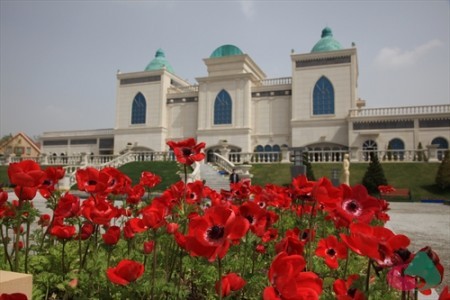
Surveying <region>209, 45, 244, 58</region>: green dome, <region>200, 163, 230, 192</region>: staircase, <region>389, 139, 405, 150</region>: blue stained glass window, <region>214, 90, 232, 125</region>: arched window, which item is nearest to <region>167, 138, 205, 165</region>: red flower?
<region>200, 163, 230, 192</region>: staircase

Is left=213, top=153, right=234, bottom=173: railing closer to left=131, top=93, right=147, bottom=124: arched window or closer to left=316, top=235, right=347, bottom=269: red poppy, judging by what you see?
left=131, top=93, right=147, bottom=124: arched window

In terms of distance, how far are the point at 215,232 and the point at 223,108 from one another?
38.3 meters

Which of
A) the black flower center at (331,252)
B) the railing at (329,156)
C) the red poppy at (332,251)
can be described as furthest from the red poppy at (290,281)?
the railing at (329,156)

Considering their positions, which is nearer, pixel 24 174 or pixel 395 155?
pixel 24 174

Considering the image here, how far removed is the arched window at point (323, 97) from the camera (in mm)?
35625

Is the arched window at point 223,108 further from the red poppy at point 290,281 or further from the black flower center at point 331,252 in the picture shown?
the red poppy at point 290,281

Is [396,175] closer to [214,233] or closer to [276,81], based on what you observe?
[276,81]

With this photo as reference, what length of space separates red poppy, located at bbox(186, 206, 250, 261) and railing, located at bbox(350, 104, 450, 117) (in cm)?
3506

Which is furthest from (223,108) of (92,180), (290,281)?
(290,281)

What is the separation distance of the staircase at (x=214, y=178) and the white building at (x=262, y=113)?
388 inches

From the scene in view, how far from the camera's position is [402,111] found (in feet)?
107

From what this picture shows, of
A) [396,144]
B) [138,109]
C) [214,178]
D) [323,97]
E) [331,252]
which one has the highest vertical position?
[323,97]

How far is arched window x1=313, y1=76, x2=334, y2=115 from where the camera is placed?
1403 inches

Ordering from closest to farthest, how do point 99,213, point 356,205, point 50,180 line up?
point 356,205, point 99,213, point 50,180
